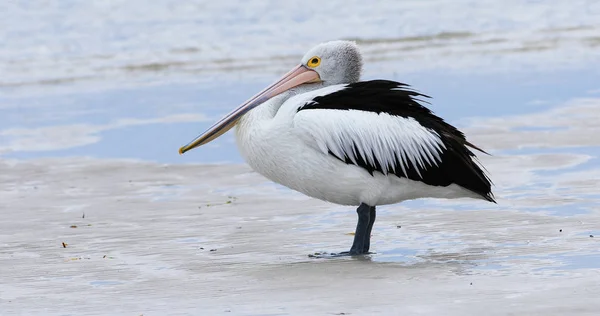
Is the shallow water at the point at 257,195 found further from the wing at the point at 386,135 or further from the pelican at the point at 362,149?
the wing at the point at 386,135

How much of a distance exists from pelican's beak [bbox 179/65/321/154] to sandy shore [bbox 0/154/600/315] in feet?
2.04

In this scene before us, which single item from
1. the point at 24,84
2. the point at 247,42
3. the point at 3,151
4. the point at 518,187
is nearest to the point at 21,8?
the point at 247,42

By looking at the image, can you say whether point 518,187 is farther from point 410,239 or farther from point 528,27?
point 528,27

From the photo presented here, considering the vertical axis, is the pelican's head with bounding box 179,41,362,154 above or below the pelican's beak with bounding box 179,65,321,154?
→ above

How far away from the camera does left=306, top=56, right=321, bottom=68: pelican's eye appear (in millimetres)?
7582

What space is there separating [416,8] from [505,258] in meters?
19.3

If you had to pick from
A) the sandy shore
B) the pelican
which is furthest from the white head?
the sandy shore

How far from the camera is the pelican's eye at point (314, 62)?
7.58 m

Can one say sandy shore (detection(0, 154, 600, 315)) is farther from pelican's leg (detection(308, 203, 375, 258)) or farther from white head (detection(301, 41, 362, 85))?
white head (detection(301, 41, 362, 85))

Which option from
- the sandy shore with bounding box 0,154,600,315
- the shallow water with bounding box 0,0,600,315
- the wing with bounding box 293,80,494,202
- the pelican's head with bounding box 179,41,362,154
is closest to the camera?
the sandy shore with bounding box 0,154,600,315

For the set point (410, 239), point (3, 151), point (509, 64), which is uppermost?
point (509, 64)

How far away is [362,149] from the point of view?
22.0ft

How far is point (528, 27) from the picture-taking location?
70.7 feet

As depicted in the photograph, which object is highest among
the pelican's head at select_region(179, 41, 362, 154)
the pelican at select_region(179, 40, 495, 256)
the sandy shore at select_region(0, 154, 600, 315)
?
the pelican's head at select_region(179, 41, 362, 154)
